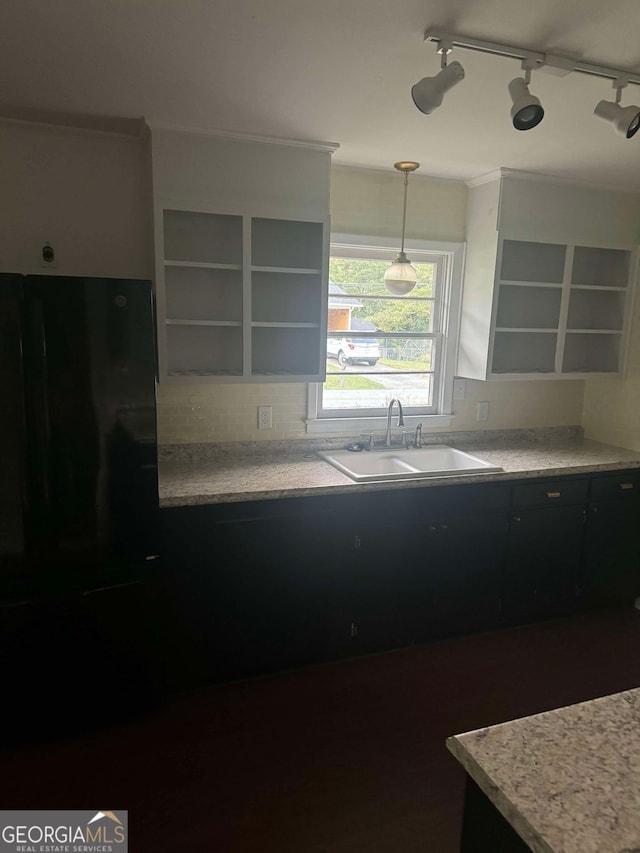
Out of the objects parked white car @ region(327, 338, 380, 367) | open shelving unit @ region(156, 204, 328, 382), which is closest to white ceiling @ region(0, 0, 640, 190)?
open shelving unit @ region(156, 204, 328, 382)

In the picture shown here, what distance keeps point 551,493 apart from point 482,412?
0.75 m

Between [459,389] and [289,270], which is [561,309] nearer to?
[459,389]

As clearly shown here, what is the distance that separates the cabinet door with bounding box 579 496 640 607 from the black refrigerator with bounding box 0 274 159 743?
2445mm

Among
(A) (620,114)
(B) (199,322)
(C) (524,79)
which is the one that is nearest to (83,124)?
(B) (199,322)

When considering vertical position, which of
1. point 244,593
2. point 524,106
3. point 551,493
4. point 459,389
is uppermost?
point 524,106

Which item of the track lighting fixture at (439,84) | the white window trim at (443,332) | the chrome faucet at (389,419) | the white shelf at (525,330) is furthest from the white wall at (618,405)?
the track lighting fixture at (439,84)

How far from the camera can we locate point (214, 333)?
2902mm

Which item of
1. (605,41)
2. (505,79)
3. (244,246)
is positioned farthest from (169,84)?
(605,41)

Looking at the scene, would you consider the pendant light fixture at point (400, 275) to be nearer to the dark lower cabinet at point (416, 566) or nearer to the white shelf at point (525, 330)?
the white shelf at point (525, 330)

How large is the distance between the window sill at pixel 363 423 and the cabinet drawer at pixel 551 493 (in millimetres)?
702

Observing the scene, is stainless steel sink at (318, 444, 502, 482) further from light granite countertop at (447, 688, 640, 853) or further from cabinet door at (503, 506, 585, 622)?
light granite countertop at (447, 688, 640, 853)

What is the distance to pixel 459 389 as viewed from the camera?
138 inches

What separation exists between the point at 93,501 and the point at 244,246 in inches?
53.4

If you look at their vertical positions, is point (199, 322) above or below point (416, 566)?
above
